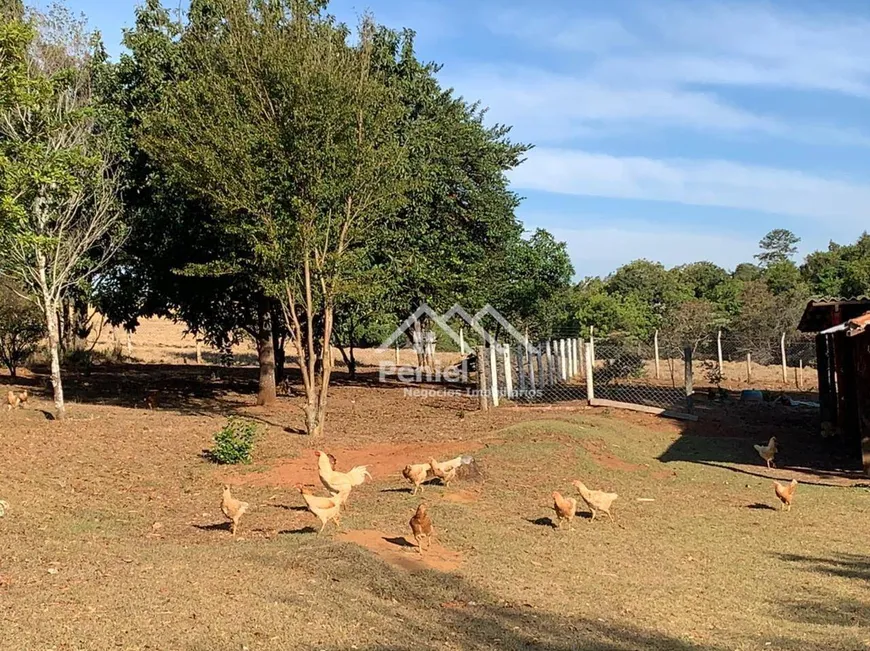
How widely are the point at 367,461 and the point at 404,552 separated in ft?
17.6

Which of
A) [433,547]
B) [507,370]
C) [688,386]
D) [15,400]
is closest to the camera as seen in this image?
[433,547]

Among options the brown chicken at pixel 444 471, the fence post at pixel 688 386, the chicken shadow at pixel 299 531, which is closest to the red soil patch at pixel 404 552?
the chicken shadow at pixel 299 531

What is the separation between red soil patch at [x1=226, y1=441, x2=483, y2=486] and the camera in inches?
457

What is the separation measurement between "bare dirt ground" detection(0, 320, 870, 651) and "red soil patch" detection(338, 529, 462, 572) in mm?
A: 37

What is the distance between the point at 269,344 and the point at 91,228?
599cm

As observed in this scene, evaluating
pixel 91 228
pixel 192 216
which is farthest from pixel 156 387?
pixel 91 228

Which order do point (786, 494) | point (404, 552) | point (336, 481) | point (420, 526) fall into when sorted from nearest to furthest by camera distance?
1. point (420, 526)
2. point (404, 552)
3. point (336, 481)
4. point (786, 494)

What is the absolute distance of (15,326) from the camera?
2269 centimetres

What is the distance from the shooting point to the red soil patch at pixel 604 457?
43.7 ft

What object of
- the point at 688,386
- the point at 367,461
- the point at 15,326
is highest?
the point at 15,326

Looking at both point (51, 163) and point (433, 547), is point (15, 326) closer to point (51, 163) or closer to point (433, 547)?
point (51, 163)

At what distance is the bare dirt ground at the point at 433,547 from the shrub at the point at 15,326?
708cm

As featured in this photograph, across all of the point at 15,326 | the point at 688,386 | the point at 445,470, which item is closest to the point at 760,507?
the point at 445,470

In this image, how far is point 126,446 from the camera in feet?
43.8
